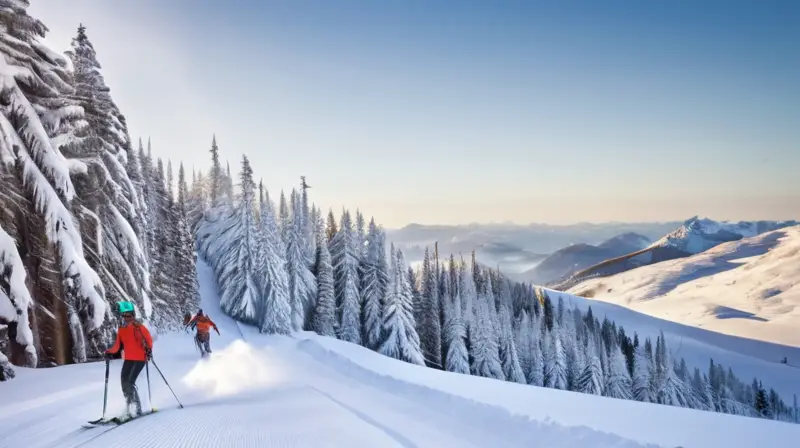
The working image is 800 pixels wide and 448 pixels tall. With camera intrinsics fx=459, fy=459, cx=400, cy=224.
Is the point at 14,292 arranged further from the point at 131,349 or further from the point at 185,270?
the point at 185,270

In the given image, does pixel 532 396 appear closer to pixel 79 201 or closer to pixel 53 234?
pixel 53 234

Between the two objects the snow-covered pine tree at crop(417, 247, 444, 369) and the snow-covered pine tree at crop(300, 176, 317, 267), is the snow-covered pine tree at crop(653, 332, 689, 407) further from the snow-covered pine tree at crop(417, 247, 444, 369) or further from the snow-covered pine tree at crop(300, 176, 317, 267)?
the snow-covered pine tree at crop(300, 176, 317, 267)

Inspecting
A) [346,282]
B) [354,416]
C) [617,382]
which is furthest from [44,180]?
[617,382]

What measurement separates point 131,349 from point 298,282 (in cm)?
3565

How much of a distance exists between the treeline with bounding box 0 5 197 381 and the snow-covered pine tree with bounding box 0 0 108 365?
28mm

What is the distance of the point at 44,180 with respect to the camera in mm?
12898

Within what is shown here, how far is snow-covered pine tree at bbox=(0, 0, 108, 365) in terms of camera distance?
41.8 feet

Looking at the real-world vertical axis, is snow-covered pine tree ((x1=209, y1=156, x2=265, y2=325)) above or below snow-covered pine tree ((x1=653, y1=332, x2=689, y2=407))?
above

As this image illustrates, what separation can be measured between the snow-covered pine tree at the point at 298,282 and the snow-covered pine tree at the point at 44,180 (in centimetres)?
2772

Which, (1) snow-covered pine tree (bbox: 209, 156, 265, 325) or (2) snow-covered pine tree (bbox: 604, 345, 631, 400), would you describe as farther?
(2) snow-covered pine tree (bbox: 604, 345, 631, 400)

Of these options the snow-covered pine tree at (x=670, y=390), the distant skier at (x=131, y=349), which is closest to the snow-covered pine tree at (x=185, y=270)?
the distant skier at (x=131, y=349)

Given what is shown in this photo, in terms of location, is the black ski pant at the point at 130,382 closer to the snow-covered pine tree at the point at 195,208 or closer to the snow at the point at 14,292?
the snow at the point at 14,292

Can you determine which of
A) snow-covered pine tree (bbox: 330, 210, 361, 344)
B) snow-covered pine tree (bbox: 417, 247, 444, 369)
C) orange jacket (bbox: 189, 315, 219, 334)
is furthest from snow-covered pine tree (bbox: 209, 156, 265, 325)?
snow-covered pine tree (bbox: 417, 247, 444, 369)

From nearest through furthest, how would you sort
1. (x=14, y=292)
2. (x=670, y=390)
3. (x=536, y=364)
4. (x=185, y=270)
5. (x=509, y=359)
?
(x=14, y=292), (x=185, y=270), (x=509, y=359), (x=670, y=390), (x=536, y=364)
